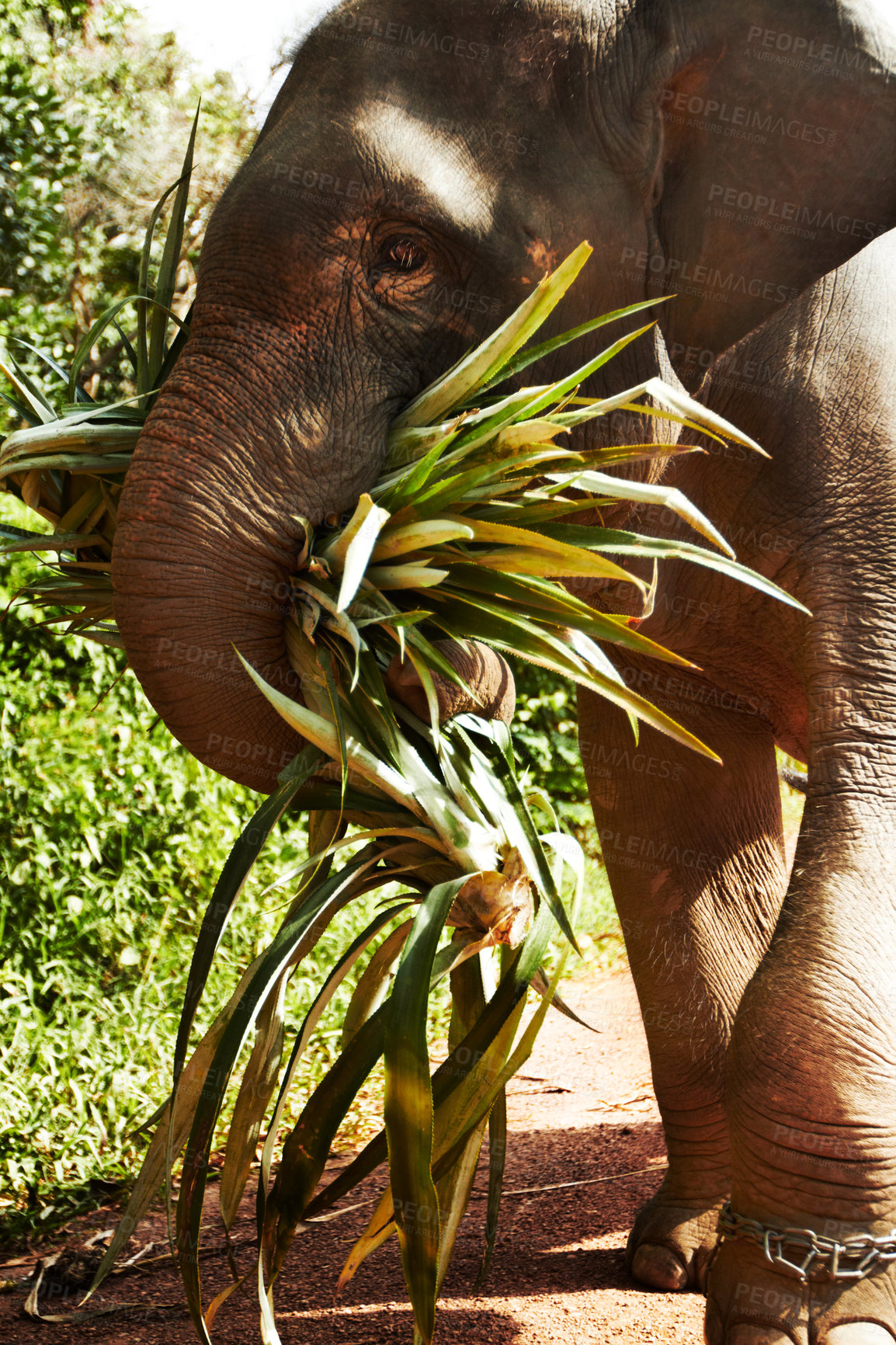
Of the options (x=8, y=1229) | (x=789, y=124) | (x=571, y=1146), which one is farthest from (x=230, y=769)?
(x=571, y=1146)

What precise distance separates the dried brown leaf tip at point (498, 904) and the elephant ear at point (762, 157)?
1.11 meters

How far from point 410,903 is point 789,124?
1.53m

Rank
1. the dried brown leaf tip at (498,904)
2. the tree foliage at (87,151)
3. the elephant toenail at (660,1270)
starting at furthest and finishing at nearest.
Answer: the tree foliage at (87,151) < the elephant toenail at (660,1270) < the dried brown leaf tip at (498,904)

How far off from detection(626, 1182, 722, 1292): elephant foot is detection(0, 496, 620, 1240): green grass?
4.15ft

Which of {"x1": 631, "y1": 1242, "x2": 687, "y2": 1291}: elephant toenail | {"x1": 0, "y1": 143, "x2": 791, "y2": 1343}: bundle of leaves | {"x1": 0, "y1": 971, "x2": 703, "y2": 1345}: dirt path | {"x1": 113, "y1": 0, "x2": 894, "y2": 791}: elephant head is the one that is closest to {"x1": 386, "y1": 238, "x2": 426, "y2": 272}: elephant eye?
{"x1": 113, "y1": 0, "x2": 894, "y2": 791}: elephant head

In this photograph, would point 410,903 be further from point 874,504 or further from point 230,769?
point 874,504

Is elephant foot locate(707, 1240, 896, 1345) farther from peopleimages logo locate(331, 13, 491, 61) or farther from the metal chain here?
peopleimages logo locate(331, 13, 491, 61)

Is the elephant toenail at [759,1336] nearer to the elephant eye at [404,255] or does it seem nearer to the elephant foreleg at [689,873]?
the elephant foreleg at [689,873]

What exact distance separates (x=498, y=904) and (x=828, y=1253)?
2.32 feet

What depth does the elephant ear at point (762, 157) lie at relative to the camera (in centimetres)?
235

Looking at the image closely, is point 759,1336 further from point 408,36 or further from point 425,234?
point 408,36

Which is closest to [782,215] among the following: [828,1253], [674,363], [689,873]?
[674,363]

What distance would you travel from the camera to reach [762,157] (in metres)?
2.41

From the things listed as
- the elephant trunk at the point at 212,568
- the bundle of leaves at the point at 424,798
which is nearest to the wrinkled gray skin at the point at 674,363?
the elephant trunk at the point at 212,568
